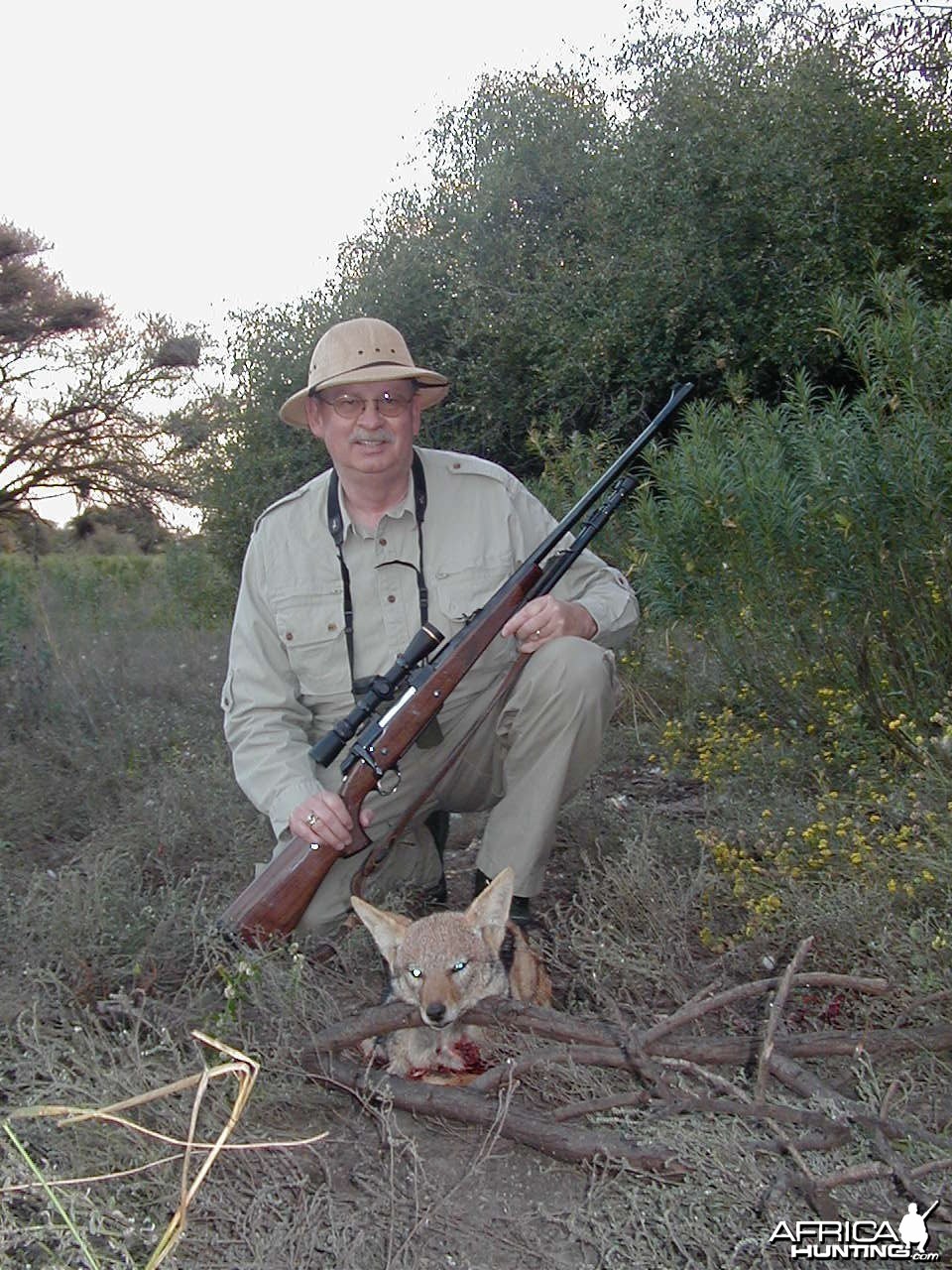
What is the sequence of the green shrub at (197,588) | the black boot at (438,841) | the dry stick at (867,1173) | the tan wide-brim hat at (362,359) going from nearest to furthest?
the dry stick at (867,1173), the tan wide-brim hat at (362,359), the black boot at (438,841), the green shrub at (197,588)

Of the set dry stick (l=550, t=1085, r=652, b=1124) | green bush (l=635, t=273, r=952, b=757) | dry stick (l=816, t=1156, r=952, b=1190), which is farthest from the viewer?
green bush (l=635, t=273, r=952, b=757)

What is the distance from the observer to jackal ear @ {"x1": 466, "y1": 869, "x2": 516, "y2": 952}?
3.31 meters

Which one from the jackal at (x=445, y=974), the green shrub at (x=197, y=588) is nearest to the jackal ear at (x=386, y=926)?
the jackal at (x=445, y=974)

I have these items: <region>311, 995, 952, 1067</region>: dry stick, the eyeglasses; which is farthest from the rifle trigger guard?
the eyeglasses

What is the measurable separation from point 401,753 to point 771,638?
7.02 ft

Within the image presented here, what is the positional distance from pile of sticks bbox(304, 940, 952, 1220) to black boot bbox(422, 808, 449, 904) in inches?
55.8

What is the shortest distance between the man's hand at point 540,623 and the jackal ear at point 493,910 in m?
1.10

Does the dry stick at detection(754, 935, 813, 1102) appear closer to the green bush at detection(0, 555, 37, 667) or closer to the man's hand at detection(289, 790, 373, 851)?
the man's hand at detection(289, 790, 373, 851)

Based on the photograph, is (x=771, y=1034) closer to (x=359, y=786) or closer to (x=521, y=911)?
(x=521, y=911)

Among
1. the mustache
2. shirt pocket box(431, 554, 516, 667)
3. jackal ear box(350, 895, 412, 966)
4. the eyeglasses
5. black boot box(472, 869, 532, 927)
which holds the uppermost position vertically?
the eyeglasses

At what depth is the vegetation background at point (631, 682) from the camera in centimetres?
260

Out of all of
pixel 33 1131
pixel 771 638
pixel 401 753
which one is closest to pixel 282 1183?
pixel 33 1131

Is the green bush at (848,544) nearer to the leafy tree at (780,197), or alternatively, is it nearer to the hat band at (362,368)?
the hat band at (362,368)

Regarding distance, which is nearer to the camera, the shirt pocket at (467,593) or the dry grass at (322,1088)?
the dry grass at (322,1088)
